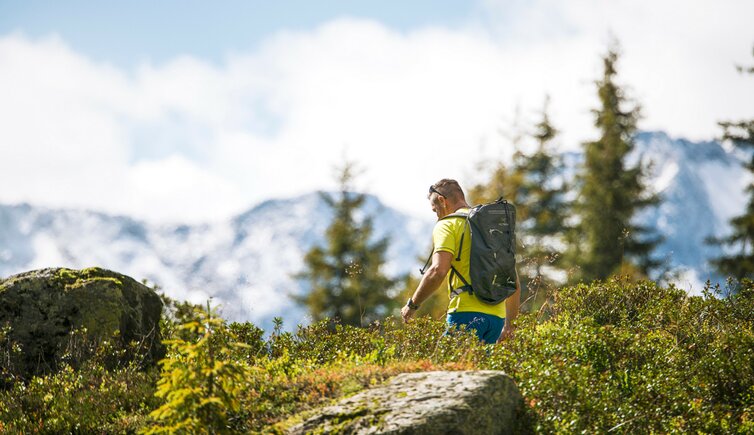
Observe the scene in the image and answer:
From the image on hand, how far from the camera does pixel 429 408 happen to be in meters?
5.57

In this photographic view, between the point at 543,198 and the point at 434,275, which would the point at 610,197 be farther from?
the point at 434,275

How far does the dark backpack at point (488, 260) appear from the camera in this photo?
292 inches

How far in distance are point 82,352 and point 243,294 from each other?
80.9 inches

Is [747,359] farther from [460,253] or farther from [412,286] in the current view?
[412,286]

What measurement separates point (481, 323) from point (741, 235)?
83.5 feet

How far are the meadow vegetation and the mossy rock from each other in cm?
27

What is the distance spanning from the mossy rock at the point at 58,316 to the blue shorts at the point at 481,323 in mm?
4343

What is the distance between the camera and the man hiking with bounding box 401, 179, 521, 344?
737cm

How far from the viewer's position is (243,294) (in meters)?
10.1

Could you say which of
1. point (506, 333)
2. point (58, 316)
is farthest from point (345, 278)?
point (506, 333)

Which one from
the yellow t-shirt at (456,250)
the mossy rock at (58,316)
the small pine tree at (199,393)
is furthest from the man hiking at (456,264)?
the mossy rock at (58,316)

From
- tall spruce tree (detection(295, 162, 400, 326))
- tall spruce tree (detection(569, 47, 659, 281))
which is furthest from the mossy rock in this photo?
tall spruce tree (detection(569, 47, 659, 281))

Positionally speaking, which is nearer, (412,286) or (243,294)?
(243,294)

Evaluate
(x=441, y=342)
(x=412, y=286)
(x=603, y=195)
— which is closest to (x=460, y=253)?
(x=441, y=342)
